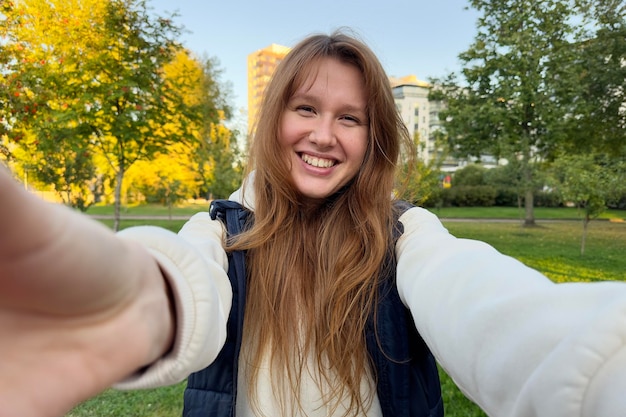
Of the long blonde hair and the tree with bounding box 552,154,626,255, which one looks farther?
the tree with bounding box 552,154,626,255

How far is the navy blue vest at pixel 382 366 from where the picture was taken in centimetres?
127

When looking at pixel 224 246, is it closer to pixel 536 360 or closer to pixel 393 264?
pixel 393 264

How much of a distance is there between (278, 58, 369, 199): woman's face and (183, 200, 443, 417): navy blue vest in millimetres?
437

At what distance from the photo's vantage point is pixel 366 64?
1533mm

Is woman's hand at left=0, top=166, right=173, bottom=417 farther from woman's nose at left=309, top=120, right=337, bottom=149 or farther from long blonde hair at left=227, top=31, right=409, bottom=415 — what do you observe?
woman's nose at left=309, top=120, right=337, bottom=149

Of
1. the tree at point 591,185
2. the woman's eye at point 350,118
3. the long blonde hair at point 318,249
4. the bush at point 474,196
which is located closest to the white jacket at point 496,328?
the long blonde hair at point 318,249

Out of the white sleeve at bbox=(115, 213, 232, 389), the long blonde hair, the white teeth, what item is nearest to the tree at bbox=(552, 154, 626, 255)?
the long blonde hair

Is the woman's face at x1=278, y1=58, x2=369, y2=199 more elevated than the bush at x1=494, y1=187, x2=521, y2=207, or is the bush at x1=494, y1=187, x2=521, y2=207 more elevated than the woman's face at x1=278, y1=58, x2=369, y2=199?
the woman's face at x1=278, y1=58, x2=369, y2=199

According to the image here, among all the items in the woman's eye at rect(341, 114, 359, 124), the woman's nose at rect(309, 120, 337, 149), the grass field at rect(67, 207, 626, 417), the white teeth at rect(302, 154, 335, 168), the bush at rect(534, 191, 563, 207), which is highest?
the woman's eye at rect(341, 114, 359, 124)

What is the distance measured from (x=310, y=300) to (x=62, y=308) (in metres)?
0.94

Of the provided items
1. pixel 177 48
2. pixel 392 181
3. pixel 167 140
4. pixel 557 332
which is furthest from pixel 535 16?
pixel 557 332

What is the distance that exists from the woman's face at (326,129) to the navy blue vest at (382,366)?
437 mm

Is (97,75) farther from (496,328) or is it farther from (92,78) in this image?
(496,328)

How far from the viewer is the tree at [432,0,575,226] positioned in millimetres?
15242
